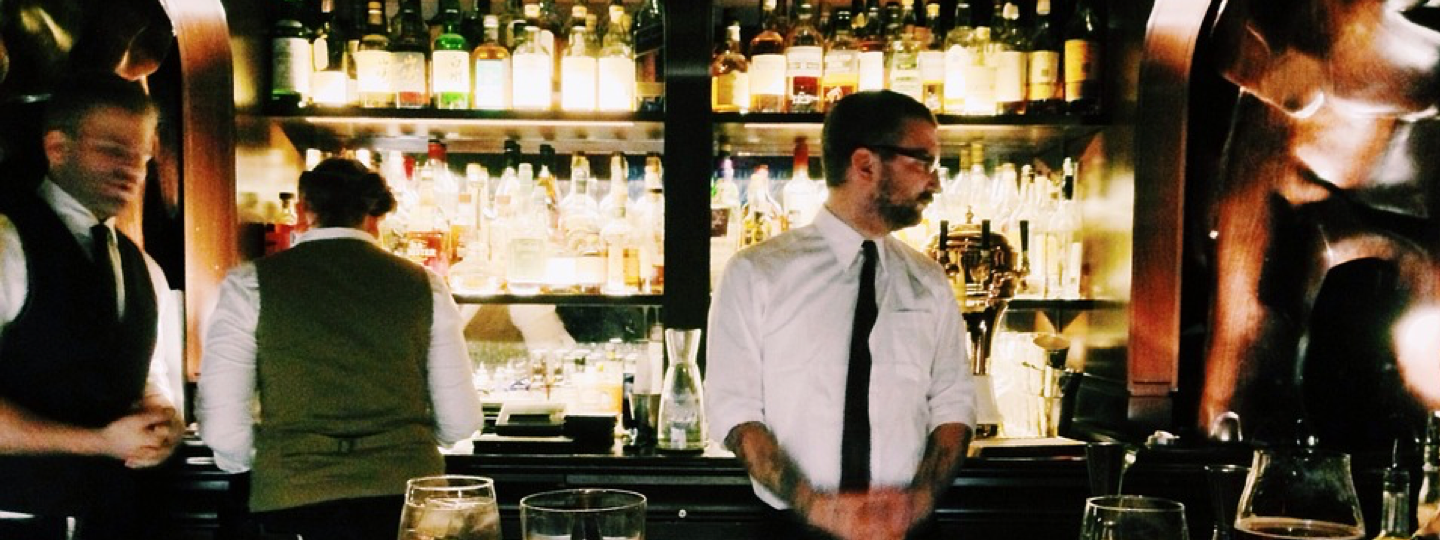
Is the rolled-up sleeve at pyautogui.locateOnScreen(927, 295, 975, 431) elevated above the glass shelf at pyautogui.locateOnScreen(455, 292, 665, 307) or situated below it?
below

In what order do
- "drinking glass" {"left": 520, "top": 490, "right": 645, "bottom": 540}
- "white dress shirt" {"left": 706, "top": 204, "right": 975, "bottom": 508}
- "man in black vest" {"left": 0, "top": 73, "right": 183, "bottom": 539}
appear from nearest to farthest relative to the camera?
"drinking glass" {"left": 520, "top": 490, "right": 645, "bottom": 540}
"white dress shirt" {"left": 706, "top": 204, "right": 975, "bottom": 508}
"man in black vest" {"left": 0, "top": 73, "right": 183, "bottom": 539}

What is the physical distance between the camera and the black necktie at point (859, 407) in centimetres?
181

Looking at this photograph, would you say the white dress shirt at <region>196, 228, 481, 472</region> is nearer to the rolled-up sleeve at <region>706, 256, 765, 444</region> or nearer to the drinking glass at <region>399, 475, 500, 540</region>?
the rolled-up sleeve at <region>706, 256, 765, 444</region>

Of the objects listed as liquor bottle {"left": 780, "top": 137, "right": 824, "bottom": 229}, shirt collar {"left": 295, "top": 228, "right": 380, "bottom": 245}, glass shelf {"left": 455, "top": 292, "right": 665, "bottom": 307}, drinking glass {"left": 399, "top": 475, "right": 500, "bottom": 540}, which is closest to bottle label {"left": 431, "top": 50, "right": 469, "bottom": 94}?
glass shelf {"left": 455, "top": 292, "right": 665, "bottom": 307}

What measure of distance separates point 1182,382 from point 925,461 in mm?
1082

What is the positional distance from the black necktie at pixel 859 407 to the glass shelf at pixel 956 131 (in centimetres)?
78

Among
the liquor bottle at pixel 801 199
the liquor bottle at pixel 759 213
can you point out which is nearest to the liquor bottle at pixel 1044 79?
the liquor bottle at pixel 801 199

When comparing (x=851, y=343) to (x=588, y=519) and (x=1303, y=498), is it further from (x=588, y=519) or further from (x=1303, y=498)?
(x=588, y=519)

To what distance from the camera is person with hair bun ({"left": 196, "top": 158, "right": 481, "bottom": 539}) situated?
198 cm

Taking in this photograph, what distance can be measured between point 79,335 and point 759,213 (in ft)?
5.25

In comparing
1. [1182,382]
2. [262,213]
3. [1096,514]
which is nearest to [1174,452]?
[1182,382]

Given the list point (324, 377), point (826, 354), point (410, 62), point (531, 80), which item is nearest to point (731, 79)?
point (531, 80)

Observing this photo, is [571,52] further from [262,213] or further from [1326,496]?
[1326,496]

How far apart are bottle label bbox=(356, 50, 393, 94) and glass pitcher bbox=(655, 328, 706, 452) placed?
3.07 ft
